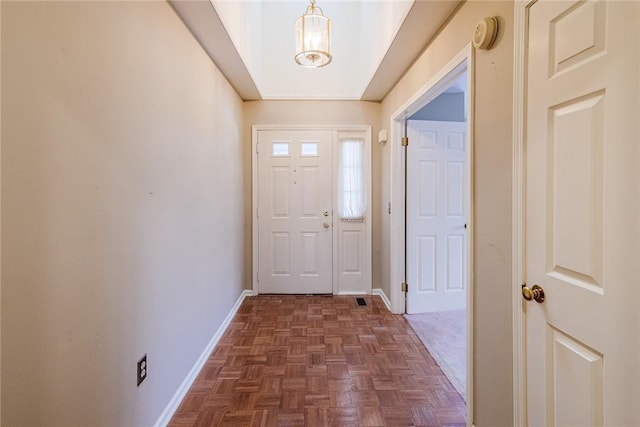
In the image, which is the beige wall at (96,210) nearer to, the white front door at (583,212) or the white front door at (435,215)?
the white front door at (583,212)

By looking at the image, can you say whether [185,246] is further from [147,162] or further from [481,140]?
[481,140]

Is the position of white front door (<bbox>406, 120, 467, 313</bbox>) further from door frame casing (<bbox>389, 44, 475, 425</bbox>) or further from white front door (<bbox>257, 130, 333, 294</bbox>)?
white front door (<bbox>257, 130, 333, 294</bbox>)

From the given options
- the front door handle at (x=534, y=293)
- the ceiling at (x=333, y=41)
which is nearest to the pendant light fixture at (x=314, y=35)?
the ceiling at (x=333, y=41)

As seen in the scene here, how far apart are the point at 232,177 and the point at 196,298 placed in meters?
1.39

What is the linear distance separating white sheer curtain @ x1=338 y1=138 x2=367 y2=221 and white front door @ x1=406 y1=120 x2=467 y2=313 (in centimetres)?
73

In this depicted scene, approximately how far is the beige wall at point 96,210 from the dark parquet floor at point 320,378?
0.32 metres

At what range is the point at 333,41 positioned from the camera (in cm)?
349

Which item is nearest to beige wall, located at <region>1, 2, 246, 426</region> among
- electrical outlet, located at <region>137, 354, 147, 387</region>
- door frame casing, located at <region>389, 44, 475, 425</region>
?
electrical outlet, located at <region>137, 354, 147, 387</region>

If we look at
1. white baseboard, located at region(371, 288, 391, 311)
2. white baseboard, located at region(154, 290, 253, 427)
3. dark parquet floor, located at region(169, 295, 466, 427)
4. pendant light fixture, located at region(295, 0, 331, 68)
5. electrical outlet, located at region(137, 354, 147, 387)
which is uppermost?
pendant light fixture, located at region(295, 0, 331, 68)

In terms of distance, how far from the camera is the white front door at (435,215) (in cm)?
295

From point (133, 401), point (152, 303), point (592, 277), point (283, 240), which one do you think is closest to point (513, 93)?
point (592, 277)

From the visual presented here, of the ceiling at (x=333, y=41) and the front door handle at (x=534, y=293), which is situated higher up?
the ceiling at (x=333, y=41)

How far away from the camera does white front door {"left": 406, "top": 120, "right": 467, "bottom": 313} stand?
2953 millimetres

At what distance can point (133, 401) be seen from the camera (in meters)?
1.31
